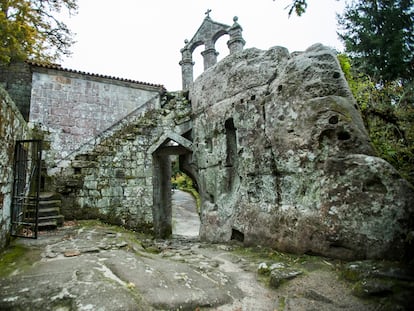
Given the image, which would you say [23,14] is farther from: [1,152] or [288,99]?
[288,99]

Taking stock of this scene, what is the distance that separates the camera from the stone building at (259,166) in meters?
3.33

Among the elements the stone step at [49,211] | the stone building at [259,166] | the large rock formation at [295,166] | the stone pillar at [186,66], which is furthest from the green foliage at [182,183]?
the large rock formation at [295,166]

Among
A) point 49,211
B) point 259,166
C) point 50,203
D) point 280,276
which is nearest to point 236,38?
point 259,166

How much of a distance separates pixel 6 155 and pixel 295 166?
5044 millimetres

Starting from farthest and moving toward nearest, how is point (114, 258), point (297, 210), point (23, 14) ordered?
1. point (23, 14)
2. point (297, 210)
3. point (114, 258)

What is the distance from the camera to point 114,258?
11.9 feet

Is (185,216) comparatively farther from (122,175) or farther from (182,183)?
(182,183)

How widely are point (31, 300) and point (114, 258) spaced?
4.38 ft

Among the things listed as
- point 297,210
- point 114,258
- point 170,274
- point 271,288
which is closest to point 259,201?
point 297,210

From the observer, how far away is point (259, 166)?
495 cm

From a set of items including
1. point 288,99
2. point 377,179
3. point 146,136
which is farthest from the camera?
point 146,136

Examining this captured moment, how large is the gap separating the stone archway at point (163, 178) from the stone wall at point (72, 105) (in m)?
3.96

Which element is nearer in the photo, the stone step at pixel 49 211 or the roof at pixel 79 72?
the stone step at pixel 49 211

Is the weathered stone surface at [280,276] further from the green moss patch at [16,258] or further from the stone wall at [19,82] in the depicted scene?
the stone wall at [19,82]
